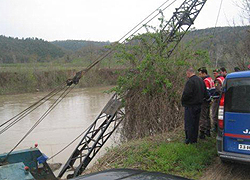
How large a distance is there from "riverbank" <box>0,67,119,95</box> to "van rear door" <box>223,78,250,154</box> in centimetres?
3935

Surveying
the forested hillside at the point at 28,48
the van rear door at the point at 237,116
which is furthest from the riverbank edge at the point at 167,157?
the forested hillside at the point at 28,48

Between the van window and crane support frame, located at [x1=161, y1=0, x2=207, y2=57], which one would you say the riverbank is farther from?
the van window

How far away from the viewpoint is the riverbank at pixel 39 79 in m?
46.2

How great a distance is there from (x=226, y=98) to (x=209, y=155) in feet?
5.24

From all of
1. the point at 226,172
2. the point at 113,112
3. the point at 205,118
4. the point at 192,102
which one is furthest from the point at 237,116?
the point at 113,112

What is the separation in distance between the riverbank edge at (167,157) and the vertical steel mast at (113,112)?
108 inches

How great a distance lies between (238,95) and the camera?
454 centimetres

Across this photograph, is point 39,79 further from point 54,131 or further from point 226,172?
point 226,172

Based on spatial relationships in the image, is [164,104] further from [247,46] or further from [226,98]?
[247,46]

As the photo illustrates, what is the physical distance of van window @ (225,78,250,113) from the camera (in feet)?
14.5

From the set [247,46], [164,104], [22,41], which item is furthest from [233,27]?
[22,41]

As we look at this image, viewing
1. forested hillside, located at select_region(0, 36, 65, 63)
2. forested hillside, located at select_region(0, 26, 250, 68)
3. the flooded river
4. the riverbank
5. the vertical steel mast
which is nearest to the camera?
the vertical steel mast

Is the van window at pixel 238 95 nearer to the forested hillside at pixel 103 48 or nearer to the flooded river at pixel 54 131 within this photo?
the forested hillside at pixel 103 48

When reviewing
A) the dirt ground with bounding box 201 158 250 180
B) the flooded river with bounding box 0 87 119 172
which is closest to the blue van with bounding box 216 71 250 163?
the dirt ground with bounding box 201 158 250 180
